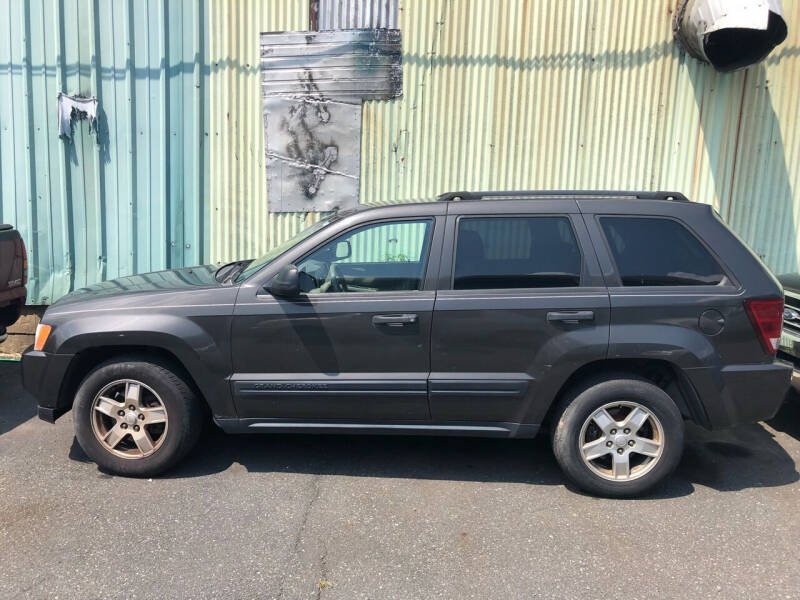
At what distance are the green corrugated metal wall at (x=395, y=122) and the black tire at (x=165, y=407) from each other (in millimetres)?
3359

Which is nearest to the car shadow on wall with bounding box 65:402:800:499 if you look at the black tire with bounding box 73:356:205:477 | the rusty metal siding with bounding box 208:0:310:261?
the black tire with bounding box 73:356:205:477

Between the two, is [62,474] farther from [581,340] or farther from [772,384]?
[772,384]

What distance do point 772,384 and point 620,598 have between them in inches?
64.6

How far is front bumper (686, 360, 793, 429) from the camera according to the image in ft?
11.9

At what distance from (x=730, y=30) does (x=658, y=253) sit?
3481 millimetres

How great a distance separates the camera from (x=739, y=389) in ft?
11.9

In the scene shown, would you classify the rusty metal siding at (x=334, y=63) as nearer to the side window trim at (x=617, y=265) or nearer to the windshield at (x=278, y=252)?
the windshield at (x=278, y=252)

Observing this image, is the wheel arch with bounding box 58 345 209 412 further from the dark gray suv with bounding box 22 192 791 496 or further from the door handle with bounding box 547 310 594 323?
the door handle with bounding box 547 310 594 323

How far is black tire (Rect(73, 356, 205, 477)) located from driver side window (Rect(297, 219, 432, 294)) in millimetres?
1028

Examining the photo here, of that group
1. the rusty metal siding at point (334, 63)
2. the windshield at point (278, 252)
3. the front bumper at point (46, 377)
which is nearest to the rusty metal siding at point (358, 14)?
the rusty metal siding at point (334, 63)

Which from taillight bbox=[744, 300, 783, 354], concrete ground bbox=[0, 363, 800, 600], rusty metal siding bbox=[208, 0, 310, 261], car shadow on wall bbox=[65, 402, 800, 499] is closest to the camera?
concrete ground bbox=[0, 363, 800, 600]

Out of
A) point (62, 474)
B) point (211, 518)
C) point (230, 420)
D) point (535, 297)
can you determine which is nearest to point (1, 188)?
point (62, 474)

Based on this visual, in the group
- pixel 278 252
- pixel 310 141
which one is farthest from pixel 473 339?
pixel 310 141

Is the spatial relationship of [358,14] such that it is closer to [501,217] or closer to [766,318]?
[501,217]
